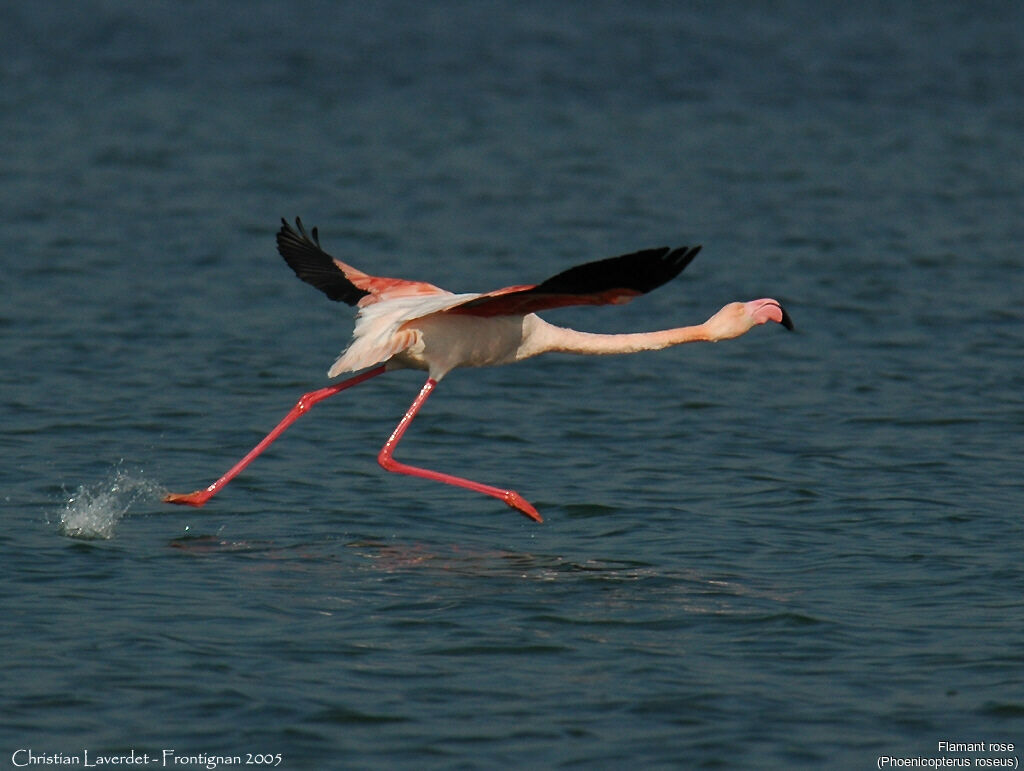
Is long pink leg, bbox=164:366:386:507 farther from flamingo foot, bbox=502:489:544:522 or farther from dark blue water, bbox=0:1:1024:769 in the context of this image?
flamingo foot, bbox=502:489:544:522

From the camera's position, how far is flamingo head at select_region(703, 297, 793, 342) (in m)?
10.2

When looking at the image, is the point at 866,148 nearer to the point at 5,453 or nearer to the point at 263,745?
the point at 5,453

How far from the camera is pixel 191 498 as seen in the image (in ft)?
33.1

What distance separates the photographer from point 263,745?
701cm

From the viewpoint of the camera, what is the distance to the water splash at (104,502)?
9844mm

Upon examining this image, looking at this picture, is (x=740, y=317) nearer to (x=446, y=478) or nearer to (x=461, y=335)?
(x=461, y=335)

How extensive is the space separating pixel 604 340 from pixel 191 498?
2584 millimetres

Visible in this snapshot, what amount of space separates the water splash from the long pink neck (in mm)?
2441

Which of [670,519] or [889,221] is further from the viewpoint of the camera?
[889,221]

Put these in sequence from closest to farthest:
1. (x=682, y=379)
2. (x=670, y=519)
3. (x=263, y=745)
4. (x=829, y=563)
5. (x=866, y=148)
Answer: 1. (x=263, y=745)
2. (x=829, y=563)
3. (x=670, y=519)
4. (x=682, y=379)
5. (x=866, y=148)

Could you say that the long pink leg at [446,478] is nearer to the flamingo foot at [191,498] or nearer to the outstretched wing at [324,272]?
the outstretched wing at [324,272]

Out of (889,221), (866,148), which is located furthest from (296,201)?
(866,148)

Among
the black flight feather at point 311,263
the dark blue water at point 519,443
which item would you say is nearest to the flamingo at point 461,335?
the black flight feather at point 311,263

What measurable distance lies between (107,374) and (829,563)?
6516 mm
